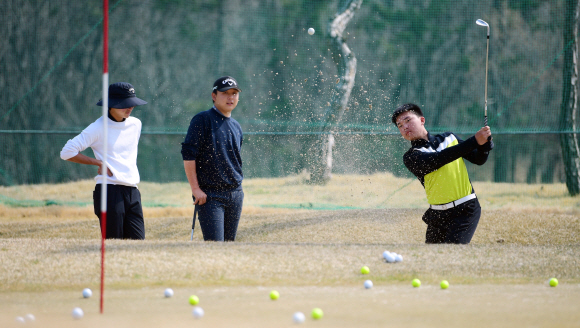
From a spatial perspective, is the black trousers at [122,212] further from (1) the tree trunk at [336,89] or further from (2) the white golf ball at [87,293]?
(1) the tree trunk at [336,89]

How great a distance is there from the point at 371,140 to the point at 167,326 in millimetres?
A: 6745

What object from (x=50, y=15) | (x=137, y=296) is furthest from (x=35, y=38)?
(x=137, y=296)

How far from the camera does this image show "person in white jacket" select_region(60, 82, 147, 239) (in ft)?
15.4

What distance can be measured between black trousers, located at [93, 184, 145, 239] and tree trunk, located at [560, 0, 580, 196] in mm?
6546

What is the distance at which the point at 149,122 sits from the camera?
31.5ft

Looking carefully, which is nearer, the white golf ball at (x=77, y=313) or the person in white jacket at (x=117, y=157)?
the white golf ball at (x=77, y=313)

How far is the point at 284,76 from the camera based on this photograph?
9.61 metres

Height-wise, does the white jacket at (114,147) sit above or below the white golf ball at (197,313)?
above

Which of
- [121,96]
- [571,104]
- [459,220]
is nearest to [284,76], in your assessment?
[571,104]

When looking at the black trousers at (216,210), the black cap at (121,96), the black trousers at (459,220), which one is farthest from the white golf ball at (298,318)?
the black cap at (121,96)

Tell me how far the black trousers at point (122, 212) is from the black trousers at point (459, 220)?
89.7 inches

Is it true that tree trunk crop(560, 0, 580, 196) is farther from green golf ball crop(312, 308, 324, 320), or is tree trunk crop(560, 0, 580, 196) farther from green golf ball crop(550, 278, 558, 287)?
green golf ball crop(312, 308, 324, 320)

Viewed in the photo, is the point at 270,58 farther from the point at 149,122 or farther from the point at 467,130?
the point at 467,130

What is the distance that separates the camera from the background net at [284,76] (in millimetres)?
9070
